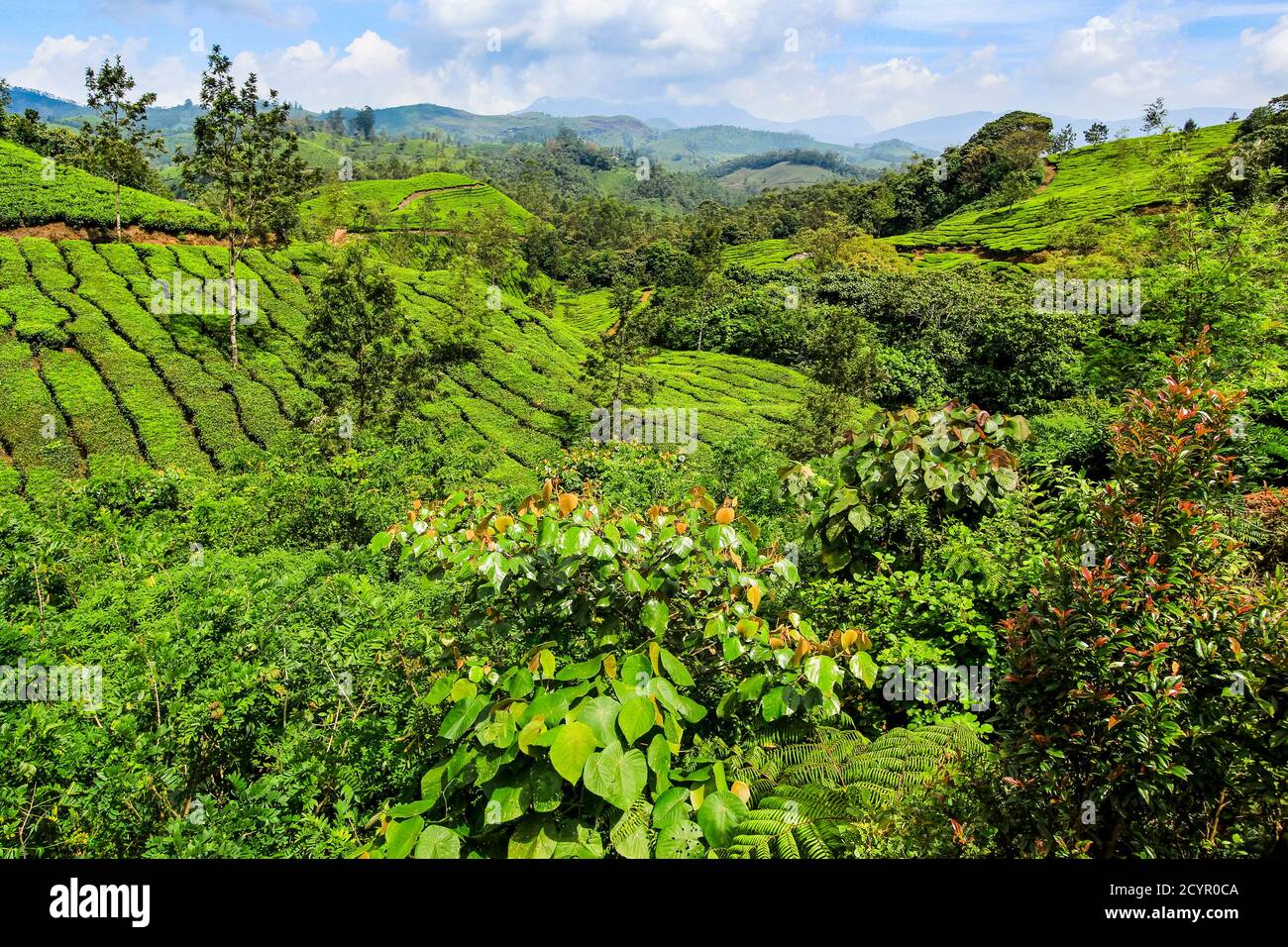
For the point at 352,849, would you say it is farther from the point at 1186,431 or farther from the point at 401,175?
the point at 401,175

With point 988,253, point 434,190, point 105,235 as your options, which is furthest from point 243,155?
point 434,190

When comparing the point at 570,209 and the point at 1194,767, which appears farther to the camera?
the point at 570,209

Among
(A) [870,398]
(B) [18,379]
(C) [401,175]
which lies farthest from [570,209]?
(B) [18,379]

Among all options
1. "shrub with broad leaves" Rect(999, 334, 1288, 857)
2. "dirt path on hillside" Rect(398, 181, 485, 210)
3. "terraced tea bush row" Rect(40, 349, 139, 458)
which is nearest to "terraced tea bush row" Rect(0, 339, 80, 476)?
"terraced tea bush row" Rect(40, 349, 139, 458)

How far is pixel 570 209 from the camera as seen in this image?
99.2 meters

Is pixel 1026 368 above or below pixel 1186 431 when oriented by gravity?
above

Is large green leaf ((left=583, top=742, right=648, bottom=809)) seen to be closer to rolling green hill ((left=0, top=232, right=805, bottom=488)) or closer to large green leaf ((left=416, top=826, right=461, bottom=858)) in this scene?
large green leaf ((left=416, top=826, right=461, bottom=858))

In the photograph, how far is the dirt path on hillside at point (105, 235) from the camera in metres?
31.8

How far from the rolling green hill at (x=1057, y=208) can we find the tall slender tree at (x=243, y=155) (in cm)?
4889

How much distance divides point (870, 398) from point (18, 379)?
37586 millimetres

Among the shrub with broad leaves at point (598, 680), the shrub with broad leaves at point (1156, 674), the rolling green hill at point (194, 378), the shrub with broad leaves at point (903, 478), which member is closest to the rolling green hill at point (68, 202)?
the rolling green hill at point (194, 378)

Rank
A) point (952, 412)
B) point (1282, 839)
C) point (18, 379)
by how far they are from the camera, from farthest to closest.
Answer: point (18, 379) < point (952, 412) < point (1282, 839)

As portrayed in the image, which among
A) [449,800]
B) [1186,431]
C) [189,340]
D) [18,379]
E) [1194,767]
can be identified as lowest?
[449,800]

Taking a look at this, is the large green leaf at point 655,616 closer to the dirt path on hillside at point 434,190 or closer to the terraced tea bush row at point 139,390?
the terraced tea bush row at point 139,390
